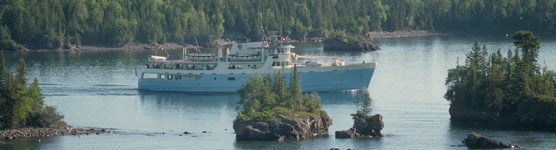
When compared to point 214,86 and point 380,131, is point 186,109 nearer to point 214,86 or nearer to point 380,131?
point 214,86

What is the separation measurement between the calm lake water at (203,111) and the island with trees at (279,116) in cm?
100

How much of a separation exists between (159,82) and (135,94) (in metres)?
3.87

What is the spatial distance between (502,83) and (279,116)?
749 inches

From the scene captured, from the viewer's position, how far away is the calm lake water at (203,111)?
110 meters

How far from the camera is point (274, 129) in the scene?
359ft

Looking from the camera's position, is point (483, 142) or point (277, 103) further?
point (277, 103)

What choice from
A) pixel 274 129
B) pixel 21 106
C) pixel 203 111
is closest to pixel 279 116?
pixel 274 129

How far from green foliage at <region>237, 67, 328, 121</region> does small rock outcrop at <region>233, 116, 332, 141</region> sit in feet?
1.11

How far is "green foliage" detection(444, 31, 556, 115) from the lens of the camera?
4678 inches

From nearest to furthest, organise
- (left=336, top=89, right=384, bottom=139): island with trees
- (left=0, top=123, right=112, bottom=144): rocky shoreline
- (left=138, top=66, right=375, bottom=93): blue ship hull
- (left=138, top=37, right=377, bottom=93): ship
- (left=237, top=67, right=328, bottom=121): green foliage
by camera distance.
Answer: (left=237, top=67, right=328, bottom=121): green foliage < (left=0, top=123, right=112, bottom=144): rocky shoreline < (left=336, top=89, right=384, bottom=139): island with trees < (left=138, top=37, right=377, bottom=93): ship < (left=138, top=66, right=375, bottom=93): blue ship hull

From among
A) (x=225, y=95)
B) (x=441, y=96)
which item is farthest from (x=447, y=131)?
(x=225, y=95)

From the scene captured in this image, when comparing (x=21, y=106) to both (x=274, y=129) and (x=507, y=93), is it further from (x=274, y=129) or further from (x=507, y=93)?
(x=507, y=93)

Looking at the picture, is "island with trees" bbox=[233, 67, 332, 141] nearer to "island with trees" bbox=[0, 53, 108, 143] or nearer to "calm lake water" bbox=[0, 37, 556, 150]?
"calm lake water" bbox=[0, 37, 556, 150]

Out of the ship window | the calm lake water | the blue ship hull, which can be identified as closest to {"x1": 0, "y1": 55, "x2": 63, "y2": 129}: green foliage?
the calm lake water
